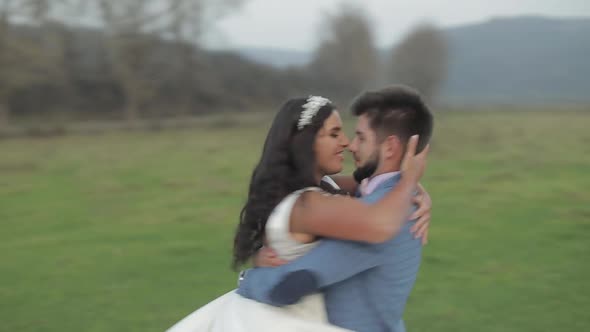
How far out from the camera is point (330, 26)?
191 ft

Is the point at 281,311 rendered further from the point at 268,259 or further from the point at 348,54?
the point at 348,54

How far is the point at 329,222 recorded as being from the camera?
6.07 feet

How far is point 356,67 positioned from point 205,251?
5067cm

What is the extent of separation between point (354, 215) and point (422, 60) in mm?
63962

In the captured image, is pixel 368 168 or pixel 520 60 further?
pixel 520 60

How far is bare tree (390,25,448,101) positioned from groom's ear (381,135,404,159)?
60846mm

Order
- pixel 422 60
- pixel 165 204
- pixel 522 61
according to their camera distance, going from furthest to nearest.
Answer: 1. pixel 522 61
2. pixel 422 60
3. pixel 165 204

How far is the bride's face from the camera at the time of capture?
2.04 metres

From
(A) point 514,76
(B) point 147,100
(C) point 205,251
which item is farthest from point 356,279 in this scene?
(A) point 514,76

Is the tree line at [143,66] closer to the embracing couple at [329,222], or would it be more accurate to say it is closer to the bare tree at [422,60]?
the bare tree at [422,60]

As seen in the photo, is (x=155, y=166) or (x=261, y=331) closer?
(x=261, y=331)

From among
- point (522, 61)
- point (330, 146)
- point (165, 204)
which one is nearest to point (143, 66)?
point (165, 204)

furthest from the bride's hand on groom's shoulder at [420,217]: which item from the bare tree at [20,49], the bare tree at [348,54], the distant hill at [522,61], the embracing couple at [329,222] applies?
the distant hill at [522,61]

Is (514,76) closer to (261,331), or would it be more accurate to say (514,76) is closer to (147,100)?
(147,100)
